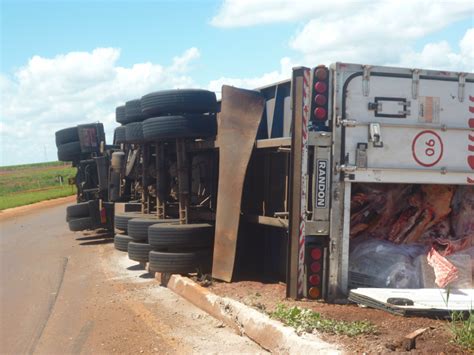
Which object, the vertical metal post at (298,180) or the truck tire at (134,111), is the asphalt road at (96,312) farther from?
the truck tire at (134,111)

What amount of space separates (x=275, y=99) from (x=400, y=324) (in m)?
3.38

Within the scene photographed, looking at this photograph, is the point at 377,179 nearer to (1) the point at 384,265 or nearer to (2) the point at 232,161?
(1) the point at 384,265

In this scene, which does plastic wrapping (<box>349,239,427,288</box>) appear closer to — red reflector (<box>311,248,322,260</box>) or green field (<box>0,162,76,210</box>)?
red reflector (<box>311,248,322,260</box>)

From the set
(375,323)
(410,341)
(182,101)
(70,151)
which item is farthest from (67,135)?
(410,341)

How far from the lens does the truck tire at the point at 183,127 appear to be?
7.93 m

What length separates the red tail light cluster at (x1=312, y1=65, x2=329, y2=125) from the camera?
230 inches

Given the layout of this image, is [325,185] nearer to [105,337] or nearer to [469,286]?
[469,286]

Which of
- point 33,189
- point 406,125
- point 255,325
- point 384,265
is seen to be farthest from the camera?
point 33,189

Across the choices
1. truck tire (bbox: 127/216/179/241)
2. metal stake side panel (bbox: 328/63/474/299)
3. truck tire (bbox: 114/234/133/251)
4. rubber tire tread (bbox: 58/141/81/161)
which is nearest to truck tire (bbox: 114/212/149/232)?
truck tire (bbox: 114/234/133/251)

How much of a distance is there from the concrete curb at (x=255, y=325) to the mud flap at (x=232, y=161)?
512 millimetres

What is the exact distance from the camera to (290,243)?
5895mm

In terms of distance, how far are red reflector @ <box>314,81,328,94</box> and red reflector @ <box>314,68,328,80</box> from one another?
0.05m

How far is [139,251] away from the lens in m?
8.70

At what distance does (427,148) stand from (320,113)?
124 cm
